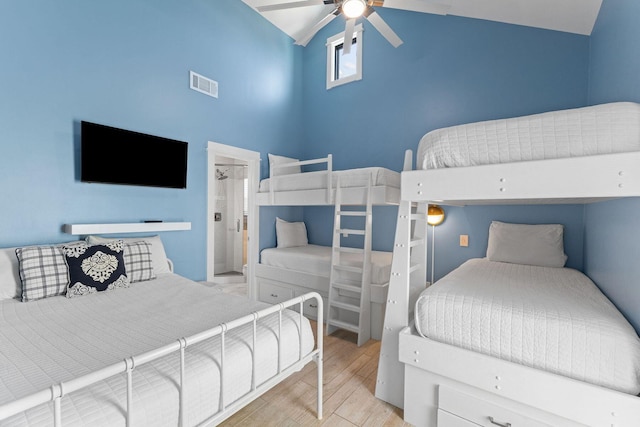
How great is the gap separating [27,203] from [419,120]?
3.64 m

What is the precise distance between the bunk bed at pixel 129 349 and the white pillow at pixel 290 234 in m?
1.82

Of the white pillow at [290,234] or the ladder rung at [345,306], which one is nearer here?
the ladder rung at [345,306]

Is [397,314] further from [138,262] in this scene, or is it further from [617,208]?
[138,262]

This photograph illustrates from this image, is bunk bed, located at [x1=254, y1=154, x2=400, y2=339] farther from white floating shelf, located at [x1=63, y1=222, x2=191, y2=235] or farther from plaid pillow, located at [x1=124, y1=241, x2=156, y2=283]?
plaid pillow, located at [x1=124, y1=241, x2=156, y2=283]

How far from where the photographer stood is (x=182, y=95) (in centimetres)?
295

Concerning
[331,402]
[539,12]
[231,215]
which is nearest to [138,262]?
[331,402]

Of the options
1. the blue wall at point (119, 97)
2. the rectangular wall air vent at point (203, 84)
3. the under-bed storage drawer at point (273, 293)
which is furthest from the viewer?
the under-bed storage drawer at point (273, 293)

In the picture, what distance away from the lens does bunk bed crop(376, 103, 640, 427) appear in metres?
1.13

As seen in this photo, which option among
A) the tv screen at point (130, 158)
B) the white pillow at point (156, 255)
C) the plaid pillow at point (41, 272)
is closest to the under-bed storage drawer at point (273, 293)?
the white pillow at point (156, 255)

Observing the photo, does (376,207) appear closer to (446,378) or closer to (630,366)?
(446,378)

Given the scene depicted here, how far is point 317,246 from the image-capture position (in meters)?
4.04

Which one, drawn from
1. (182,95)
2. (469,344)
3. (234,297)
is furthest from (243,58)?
(469,344)

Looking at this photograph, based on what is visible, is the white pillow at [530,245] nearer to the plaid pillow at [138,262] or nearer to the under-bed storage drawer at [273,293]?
the under-bed storage drawer at [273,293]

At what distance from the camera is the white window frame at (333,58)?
382 centimetres
